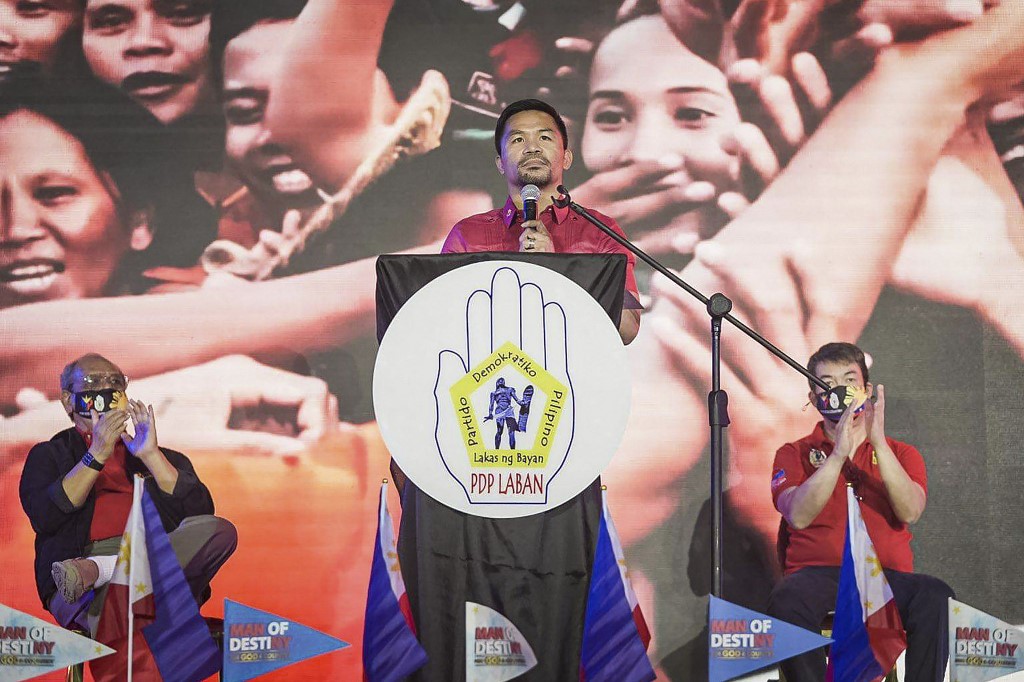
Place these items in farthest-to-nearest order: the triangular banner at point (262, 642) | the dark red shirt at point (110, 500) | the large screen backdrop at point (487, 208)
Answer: the large screen backdrop at point (487, 208), the dark red shirt at point (110, 500), the triangular banner at point (262, 642)

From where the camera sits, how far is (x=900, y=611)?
3238 mm

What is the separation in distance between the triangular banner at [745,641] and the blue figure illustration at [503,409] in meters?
0.73

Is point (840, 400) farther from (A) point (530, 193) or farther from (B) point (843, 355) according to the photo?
(A) point (530, 193)

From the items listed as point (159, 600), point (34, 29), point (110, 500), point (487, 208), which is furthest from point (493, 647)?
point (34, 29)

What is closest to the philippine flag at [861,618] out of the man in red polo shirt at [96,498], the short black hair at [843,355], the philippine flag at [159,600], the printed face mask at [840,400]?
the printed face mask at [840,400]

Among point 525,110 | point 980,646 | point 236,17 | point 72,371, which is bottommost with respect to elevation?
point 980,646

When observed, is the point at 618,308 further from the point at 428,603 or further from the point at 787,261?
the point at 787,261

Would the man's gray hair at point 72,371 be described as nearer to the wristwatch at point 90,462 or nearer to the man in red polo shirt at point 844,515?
the wristwatch at point 90,462

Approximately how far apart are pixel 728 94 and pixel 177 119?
79.8 inches

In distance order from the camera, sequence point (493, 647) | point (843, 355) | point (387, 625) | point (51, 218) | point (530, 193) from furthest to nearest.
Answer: point (51, 218)
point (843, 355)
point (530, 193)
point (387, 625)
point (493, 647)

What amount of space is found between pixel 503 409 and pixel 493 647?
52cm

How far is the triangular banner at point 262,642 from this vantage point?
2.88 metres

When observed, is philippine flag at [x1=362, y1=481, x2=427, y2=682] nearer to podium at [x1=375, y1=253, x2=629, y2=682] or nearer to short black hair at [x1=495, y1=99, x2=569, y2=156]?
podium at [x1=375, y1=253, x2=629, y2=682]

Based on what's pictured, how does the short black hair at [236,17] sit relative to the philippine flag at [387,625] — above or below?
above
